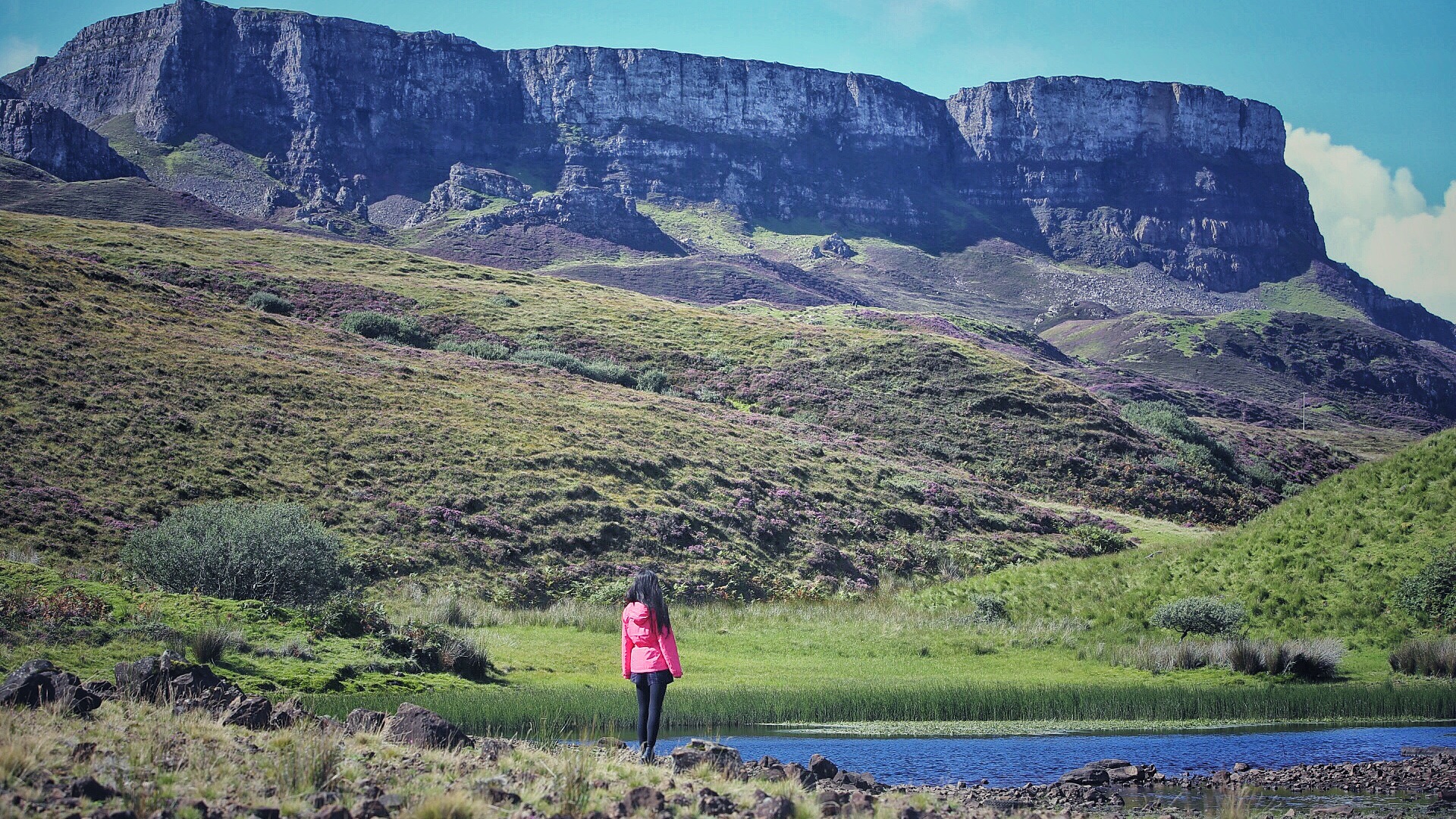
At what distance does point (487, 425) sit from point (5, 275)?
2188 cm

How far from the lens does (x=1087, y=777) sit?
12609 millimetres

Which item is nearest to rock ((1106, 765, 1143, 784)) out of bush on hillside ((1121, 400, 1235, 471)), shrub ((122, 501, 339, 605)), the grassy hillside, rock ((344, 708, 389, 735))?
rock ((344, 708, 389, 735))

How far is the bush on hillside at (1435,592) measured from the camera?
2236cm

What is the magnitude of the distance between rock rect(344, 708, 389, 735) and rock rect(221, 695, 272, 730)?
796 mm

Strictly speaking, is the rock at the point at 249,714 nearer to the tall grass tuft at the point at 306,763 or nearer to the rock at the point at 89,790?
the tall grass tuft at the point at 306,763

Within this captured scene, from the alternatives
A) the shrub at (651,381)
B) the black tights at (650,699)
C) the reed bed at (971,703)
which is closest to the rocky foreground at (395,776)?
the black tights at (650,699)

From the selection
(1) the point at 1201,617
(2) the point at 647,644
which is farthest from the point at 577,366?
(2) the point at 647,644

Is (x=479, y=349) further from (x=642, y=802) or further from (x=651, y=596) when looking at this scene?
(x=642, y=802)

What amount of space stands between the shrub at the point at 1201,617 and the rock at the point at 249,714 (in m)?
20.4

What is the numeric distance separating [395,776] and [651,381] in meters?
55.2

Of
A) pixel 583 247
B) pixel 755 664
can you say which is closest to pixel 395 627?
pixel 755 664

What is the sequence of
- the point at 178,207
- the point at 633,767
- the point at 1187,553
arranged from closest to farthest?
the point at 633,767 → the point at 1187,553 → the point at 178,207

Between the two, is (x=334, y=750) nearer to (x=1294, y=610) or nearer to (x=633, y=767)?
(x=633, y=767)

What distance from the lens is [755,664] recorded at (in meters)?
24.3
